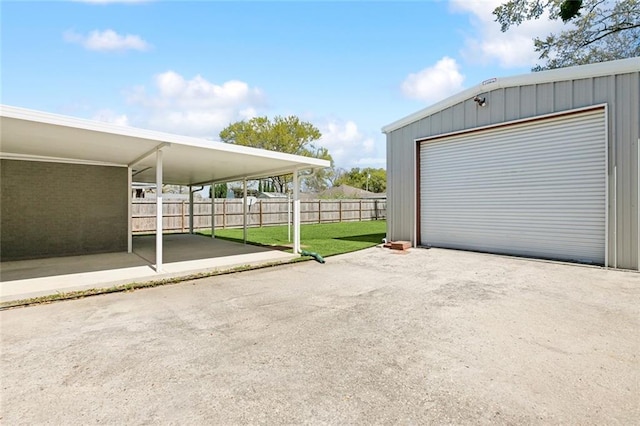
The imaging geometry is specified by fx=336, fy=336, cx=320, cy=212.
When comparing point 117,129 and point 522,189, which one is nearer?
point 117,129

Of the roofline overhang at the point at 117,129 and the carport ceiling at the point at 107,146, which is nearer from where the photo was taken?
the roofline overhang at the point at 117,129

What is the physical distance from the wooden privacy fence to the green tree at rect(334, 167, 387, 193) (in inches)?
1110

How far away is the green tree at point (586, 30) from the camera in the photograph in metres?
12.5

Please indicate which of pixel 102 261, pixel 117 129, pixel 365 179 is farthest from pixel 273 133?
pixel 365 179

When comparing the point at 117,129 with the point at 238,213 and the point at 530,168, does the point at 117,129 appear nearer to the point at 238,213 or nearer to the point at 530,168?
the point at 530,168

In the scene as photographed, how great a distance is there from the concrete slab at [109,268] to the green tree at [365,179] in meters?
44.2

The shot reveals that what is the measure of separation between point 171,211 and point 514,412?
17.3 m

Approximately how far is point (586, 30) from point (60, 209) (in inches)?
758

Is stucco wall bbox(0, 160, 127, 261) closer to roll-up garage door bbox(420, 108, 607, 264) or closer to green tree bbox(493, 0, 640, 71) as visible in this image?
roll-up garage door bbox(420, 108, 607, 264)

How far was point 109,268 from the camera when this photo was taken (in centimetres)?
701

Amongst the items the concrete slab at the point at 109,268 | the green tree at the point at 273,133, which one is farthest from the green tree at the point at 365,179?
the concrete slab at the point at 109,268

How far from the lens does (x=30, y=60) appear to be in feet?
24.8

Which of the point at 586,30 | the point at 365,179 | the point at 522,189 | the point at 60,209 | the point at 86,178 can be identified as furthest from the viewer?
the point at 365,179

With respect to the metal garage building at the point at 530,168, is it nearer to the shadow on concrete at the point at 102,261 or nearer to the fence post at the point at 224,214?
the shadow on concrete at the point at 102,261
